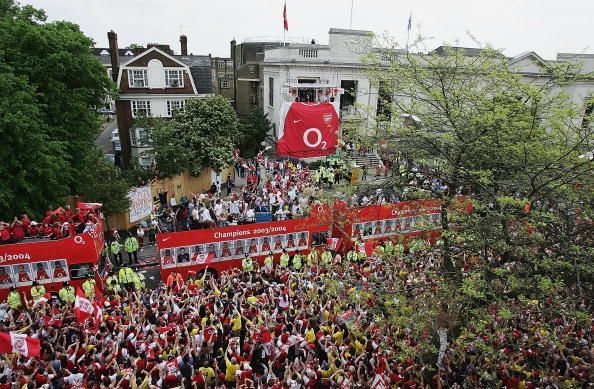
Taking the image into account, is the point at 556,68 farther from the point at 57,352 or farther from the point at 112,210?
the point at 112,210

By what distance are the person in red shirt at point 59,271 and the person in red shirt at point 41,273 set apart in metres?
0.31

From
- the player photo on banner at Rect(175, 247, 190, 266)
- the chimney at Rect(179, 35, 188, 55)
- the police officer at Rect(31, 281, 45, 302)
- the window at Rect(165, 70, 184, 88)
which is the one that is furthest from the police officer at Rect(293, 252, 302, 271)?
the chimney at Rect(179, 35, 188, 55)

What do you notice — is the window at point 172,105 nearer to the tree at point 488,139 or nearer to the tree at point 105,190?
the tree at point 105,190

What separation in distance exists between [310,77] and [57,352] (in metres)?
31.5

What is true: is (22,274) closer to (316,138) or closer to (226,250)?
(226,250)

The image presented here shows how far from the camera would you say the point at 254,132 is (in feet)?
122

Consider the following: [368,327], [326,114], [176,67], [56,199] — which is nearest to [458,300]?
[368,327]

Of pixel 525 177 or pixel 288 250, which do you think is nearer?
pixel 525 177

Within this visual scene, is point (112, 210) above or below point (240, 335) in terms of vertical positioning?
above

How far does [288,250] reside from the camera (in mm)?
18422

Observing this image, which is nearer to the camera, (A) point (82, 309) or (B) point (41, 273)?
(A) point (82, 309)

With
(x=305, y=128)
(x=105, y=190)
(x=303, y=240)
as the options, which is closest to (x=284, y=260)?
(x=303, y=240)

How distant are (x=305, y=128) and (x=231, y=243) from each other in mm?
16788

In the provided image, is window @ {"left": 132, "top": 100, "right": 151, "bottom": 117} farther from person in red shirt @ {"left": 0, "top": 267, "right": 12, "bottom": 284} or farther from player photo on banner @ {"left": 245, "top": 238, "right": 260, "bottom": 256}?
person in red shirt @ {"left": 0, "top": 267, "right": 12, "bottom": 284}
